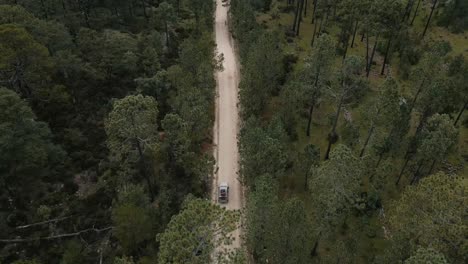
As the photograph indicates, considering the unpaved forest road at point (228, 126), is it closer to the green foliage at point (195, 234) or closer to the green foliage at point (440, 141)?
the green foliage at point (195, 234)

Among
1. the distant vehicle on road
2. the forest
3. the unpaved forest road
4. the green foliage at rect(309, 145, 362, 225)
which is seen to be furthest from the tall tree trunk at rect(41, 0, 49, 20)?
the green foliage at rect(309, 145, 362, 225)

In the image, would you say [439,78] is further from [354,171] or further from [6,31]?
[6,31]

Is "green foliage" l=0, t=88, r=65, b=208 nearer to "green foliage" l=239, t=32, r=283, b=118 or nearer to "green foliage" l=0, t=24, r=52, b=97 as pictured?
"green foliage" l=0, t=24, r=52, b=97

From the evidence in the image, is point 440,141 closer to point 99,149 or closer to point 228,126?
point 228,126

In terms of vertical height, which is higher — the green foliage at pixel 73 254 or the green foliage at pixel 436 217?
the green foliage at pixel 436 217

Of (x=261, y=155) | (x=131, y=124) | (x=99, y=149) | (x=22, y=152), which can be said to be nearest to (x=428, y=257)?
(x=261, y=155)

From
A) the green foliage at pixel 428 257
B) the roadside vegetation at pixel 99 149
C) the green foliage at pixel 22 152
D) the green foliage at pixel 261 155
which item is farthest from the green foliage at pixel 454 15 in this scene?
the green foliage at pixel 22 152

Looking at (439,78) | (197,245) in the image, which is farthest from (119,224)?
(439,78)
